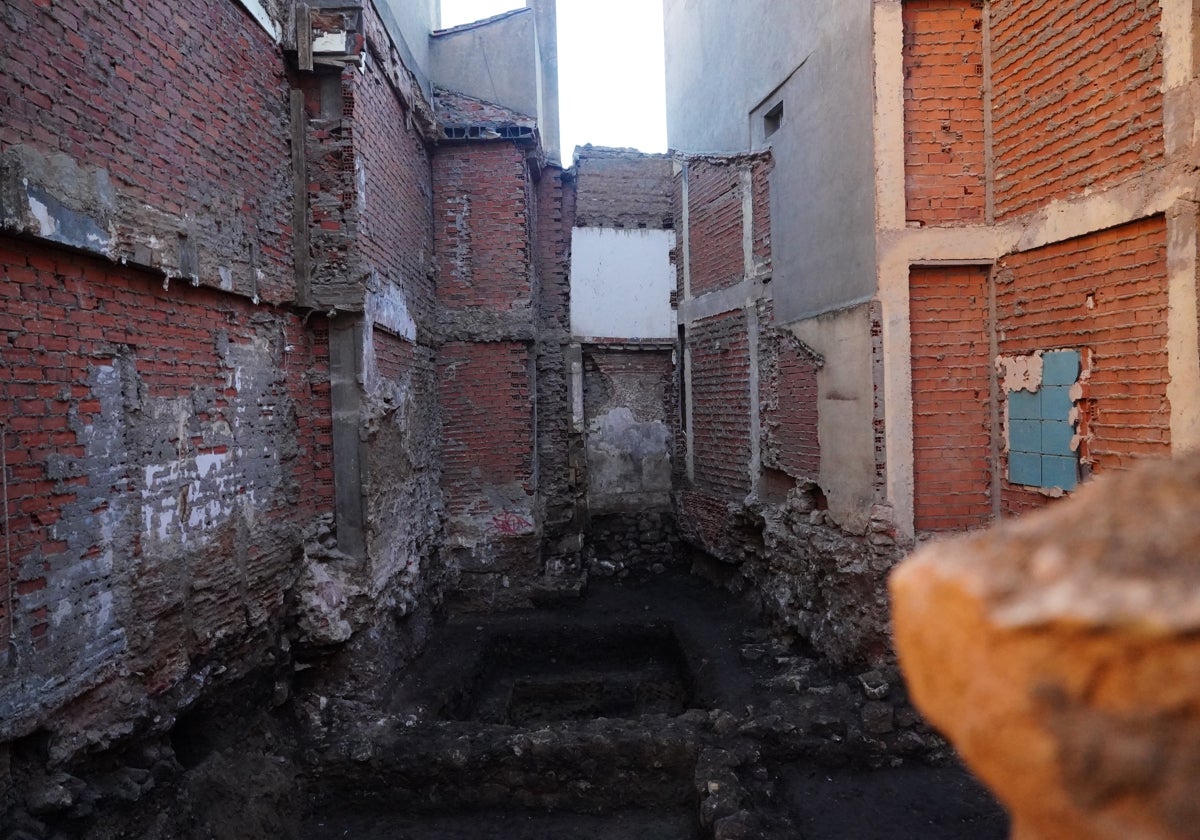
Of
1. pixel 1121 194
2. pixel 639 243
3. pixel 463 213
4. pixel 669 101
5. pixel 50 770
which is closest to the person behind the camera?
pixel 50 770

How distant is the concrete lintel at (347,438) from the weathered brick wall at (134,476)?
0.46m

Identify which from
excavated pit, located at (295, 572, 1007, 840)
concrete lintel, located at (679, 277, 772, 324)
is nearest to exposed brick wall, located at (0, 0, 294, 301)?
excavated pit, located at (295, 572, 1007, 840)

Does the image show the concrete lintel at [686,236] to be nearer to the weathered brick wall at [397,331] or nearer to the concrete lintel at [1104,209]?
the weathered brick wall at [397,331]

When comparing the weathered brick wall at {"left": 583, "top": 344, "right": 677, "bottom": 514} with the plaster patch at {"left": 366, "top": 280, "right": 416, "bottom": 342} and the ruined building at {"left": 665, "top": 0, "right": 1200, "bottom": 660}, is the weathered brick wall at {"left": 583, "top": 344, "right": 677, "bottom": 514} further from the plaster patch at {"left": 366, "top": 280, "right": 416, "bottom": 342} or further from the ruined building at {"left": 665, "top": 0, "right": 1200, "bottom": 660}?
the plaster patch at {"left": 366, "top": 280, "right": 416, "bottom": 342}

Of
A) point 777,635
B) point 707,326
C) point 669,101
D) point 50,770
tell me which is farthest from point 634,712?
point 669,101

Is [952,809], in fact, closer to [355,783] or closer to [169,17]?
[355,783]

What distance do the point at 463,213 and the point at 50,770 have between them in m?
7.24

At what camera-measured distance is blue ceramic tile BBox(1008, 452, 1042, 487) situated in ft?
16.6

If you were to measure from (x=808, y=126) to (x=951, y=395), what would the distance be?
2880mm

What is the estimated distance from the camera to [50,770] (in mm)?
3229

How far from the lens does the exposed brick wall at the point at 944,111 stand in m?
5.47

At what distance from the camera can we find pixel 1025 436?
517 cm

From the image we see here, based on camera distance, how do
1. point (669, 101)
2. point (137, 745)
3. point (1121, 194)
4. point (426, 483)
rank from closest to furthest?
point (137, 745) → point (1121, 194) → point (426, 483) → point (669, 101)

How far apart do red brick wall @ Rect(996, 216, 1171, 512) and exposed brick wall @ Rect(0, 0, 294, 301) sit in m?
5.89
